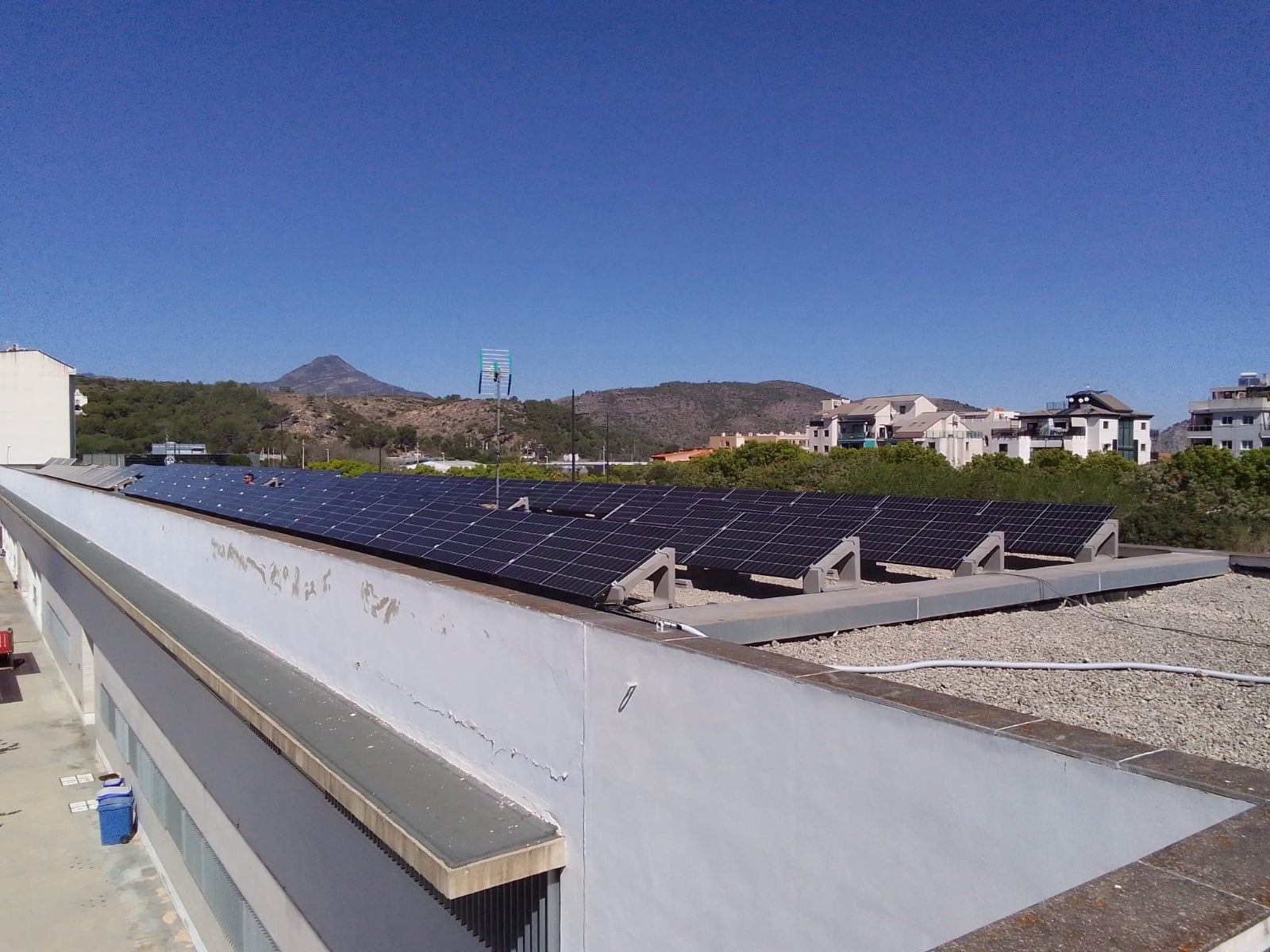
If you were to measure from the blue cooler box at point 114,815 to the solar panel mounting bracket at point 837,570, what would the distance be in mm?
13041

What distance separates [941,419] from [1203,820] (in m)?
95.6

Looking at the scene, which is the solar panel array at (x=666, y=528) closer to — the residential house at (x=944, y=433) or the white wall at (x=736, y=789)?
the white wall at (x=736, y=789)

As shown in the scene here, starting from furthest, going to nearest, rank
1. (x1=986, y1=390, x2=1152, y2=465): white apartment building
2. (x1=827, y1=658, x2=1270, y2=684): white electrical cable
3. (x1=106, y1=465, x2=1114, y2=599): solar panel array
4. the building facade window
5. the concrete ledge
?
(x1=986, y1=390, x2=1152, y2=465): white apartment building < the building facade window < (x1=106, y1=465, x2=1114, y2=599): solar panel array < the concrete ledge < (x1=827, y1=658, x2=1270, y2=684): white electrical cable

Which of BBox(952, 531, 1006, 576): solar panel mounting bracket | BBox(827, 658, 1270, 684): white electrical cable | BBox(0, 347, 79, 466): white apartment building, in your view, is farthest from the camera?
BBox(0, 347, 79, 466): white apartment building

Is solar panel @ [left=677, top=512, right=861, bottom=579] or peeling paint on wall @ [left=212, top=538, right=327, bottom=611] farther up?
solar panel @ [left=677, top=512, right=861, bottom=579]

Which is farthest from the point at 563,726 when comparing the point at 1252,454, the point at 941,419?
the point at 941,419

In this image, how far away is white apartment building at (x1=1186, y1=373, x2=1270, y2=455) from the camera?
7112cm

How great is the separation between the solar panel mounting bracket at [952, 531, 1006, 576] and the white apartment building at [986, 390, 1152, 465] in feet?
250

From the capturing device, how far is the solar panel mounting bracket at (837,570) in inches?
337

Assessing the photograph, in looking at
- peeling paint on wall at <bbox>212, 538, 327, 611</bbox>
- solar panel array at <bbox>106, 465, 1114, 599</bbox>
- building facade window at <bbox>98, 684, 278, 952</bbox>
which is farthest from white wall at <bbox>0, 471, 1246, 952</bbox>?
building facade window at <bbox>98, 684, 278, 952</bbox>

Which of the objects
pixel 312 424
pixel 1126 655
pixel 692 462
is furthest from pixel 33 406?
pixel 1126 655

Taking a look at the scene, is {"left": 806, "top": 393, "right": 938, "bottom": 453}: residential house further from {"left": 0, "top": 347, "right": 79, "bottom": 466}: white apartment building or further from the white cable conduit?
the white cable conduit

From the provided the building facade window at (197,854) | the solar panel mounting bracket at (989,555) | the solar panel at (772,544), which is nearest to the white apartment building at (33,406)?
the building facade window at (197,854)

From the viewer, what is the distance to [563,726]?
505 cm
